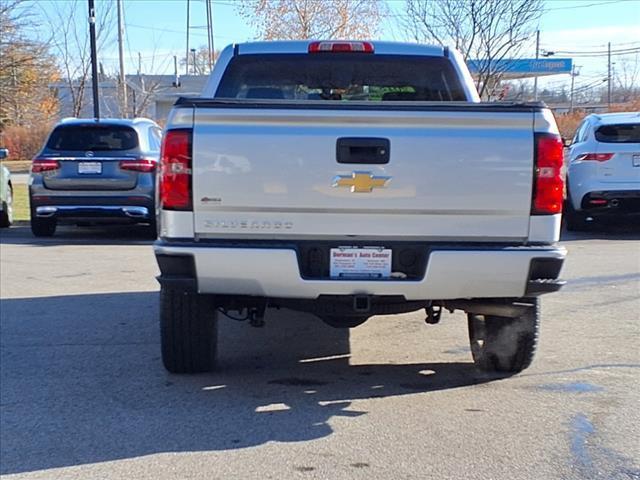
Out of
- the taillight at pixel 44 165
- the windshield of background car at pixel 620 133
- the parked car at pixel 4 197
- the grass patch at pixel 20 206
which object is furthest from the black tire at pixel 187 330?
the grass patch at pixel 20 206

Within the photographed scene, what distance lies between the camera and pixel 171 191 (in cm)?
426

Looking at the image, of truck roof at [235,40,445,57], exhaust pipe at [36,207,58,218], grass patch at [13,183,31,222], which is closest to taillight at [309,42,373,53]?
truck roof at [235,40,445,57]

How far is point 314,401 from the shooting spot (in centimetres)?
476

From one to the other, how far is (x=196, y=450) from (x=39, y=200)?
8252mm

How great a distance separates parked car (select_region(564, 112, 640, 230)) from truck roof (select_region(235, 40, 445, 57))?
263 inches

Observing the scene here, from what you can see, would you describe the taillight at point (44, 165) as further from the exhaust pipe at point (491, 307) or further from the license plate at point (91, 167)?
the exhaust pipe at point (491, 307)

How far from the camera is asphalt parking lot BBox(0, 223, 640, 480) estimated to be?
12.8 ft

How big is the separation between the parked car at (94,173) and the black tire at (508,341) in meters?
7.03

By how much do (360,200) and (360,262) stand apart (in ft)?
1.11

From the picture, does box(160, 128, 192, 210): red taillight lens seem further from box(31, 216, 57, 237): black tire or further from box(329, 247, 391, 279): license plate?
box(31, 216, 57, 237): black tire

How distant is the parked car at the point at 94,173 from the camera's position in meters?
11.2

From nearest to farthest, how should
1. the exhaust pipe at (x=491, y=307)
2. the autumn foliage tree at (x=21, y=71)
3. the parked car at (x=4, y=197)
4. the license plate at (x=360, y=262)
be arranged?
the license plate at (x=360, y=262) < the exhaust pipe at (x=491, y=307) < the parked car at (x=4, y=197) < the autumn foliage tree at (x=21, y=71)

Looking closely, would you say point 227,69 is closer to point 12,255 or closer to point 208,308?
point 208,308

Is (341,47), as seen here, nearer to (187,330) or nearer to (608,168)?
(187,330)
